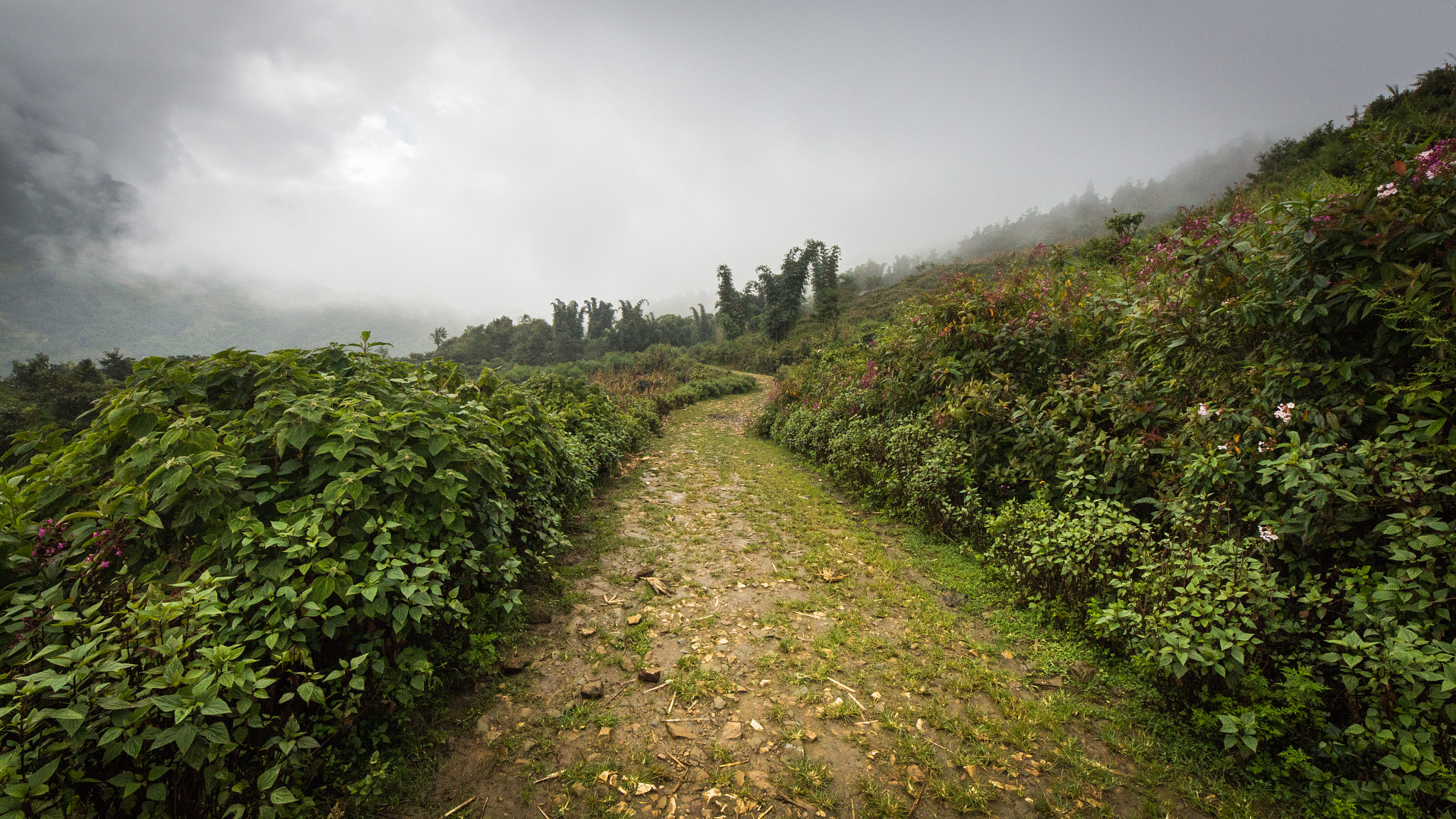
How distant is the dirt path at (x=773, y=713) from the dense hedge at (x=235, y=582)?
0.67 metres

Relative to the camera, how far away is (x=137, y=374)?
279 centimetres

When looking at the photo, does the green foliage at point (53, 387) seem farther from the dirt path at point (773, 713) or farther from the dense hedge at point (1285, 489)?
the dense hedge at point (1285, 489)

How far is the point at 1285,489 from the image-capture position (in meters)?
2.69

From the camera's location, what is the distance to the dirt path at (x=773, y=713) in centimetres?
236

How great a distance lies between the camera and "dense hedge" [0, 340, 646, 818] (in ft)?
5.31

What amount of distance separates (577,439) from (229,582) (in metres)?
4.77

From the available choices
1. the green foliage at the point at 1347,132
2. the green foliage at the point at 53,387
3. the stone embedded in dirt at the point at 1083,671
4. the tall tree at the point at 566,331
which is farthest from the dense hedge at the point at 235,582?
the tall tree at the point at 566,331

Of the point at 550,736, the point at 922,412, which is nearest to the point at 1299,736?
the point at 550,736

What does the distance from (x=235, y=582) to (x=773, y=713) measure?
10.0 ft

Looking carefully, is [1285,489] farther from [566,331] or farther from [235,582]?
[566,331]

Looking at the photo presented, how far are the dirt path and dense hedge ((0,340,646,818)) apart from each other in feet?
2.21

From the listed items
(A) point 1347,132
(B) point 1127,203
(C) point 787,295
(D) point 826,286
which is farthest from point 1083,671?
(B) point 1127,203

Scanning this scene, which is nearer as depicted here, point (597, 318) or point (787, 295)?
point (787, 295)

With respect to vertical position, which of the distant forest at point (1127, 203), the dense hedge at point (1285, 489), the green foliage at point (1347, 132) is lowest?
the dense hedge at point (1285, 489)
